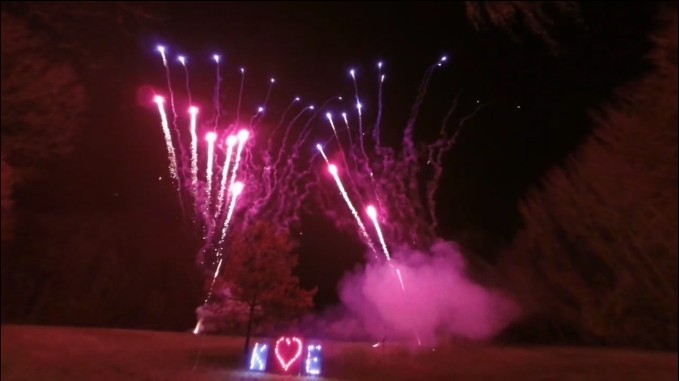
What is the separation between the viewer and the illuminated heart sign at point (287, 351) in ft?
34.7

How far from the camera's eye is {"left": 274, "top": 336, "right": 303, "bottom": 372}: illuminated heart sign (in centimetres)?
1056

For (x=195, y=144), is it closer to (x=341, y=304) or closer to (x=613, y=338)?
(x=341, y=304)

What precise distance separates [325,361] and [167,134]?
5.95m

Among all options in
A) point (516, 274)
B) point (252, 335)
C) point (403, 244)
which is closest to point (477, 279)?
point (516, 274)

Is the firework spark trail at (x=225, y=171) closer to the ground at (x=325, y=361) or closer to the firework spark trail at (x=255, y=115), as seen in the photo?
the firework spark trail at (x=255, y=115)

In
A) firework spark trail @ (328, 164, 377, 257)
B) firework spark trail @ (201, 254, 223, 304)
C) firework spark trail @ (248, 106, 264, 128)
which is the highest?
firework spark trail @ (248, 106, 264, 128)

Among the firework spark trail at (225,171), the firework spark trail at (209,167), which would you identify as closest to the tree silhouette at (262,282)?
the firework spark trail at (225,171)

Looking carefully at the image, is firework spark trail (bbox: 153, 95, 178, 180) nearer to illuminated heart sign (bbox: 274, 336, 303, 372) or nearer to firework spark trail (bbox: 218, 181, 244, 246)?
firework spark trail (bbox: 218, 181, 244, 246)

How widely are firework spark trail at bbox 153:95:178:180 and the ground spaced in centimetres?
A: 299

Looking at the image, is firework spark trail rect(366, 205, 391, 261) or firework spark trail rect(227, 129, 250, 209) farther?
firework spark trail rect(366, 205, 391, 261)

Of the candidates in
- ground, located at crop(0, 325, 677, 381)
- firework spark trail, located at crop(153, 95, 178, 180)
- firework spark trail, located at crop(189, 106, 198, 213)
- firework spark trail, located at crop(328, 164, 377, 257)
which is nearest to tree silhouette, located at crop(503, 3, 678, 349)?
ground, located at crop(0, 325, 677, 381)

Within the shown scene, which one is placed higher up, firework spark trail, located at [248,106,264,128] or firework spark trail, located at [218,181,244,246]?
firework spark trail, located at [248,106,264,128]

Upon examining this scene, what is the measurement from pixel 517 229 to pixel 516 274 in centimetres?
147

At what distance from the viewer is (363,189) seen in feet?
44.7
